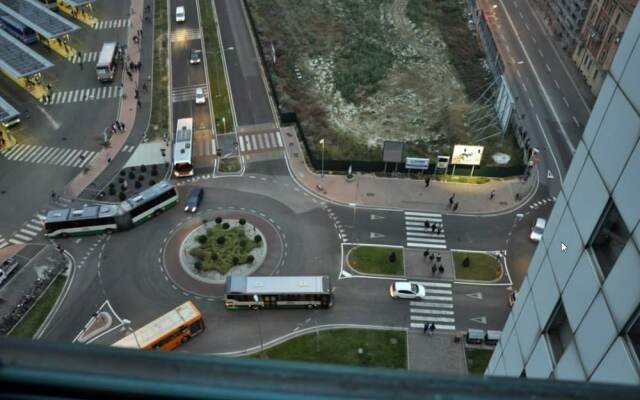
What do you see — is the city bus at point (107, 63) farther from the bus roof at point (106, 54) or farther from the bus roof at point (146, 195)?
the bus roof at point (146, 195)

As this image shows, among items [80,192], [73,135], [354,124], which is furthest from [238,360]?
[73,135]

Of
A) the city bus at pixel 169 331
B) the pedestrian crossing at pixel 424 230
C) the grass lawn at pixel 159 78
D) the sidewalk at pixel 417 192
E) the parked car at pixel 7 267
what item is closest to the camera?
the city bus at pixel 169 331

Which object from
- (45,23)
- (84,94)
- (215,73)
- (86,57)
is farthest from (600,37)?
(45,23)

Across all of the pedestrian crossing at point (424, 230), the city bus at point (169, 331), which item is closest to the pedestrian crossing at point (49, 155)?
the city bus at point (169, 331)

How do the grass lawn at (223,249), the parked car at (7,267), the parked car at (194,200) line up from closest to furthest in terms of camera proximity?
the parked car at (7,267)
the grass lawn at (223,249)
the parked car at (194,200)

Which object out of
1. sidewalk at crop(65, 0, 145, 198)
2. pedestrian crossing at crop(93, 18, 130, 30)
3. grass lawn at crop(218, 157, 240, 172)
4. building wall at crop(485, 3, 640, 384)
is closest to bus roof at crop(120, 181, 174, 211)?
grass lawn at crop(218, 157, 240, 172)

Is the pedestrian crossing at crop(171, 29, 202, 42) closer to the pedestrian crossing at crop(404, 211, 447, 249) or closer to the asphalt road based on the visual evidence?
the asphalt road
